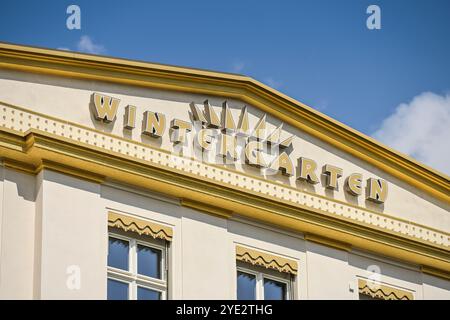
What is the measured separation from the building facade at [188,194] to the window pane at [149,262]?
25 millimetres

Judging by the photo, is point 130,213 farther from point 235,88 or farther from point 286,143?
point 286,143

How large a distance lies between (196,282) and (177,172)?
2.03 meters

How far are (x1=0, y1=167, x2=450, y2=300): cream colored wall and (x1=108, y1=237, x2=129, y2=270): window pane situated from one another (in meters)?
0.33

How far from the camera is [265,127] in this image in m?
32.4

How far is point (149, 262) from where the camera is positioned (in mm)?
29562

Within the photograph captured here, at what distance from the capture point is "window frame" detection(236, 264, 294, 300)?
30.7 metres

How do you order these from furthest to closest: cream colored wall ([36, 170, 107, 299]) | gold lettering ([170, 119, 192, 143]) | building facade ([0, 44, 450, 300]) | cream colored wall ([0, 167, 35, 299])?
gold lettering ([170, 119, 192, 143]), building facade ([0, 44, 450, 300]), cream colored wall ([36, 170, 107, 299]), cream colored wall ([0, 167, 35, 299])

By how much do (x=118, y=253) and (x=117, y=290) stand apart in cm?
72

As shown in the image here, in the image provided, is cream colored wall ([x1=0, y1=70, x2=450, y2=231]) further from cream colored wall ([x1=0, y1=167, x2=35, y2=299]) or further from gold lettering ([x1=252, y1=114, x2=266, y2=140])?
cream colored wall ([x1=0, y1=167, x2=35, y2=299])

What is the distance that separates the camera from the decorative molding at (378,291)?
32250mm

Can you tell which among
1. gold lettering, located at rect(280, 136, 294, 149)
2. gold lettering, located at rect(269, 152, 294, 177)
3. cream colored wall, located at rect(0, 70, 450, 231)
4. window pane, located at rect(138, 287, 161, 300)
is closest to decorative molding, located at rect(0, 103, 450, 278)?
cream colored wall, located at rect(0, 70, 450, 231)

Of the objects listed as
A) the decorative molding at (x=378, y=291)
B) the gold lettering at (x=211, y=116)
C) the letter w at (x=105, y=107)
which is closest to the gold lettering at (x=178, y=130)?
the gold lettering at (x=211, y=116)

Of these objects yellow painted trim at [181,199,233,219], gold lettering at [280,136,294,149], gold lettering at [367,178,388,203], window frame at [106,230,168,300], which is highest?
gold lettering at [280,136,294,149]
